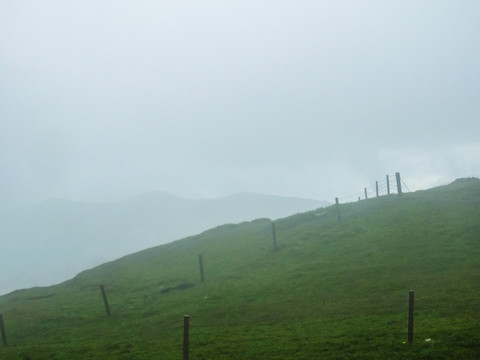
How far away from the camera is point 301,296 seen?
3600cm

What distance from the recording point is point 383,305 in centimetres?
2895

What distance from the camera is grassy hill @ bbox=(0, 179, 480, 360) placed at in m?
22.7

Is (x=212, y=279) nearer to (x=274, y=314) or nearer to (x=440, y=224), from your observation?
(x=274, y=314)

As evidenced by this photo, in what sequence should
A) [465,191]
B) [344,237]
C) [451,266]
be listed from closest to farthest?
[451,266] < [344,237] < [465,191]

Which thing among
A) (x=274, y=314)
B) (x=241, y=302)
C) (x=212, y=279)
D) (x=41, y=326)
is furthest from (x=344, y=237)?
(x=41, y=326)

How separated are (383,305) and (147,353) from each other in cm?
1517

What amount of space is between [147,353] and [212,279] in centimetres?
2584

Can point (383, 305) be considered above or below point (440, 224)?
below

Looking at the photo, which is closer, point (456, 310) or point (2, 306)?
point (456, 310)

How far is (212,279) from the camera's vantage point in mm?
50844

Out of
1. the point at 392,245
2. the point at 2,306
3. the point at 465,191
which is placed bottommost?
the point at 2,306

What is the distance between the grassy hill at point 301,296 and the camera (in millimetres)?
22656

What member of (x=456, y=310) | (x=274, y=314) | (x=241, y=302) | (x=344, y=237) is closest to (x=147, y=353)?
(x=274, y=314)

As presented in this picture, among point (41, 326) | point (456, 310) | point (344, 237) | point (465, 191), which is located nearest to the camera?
point (456, 310)
